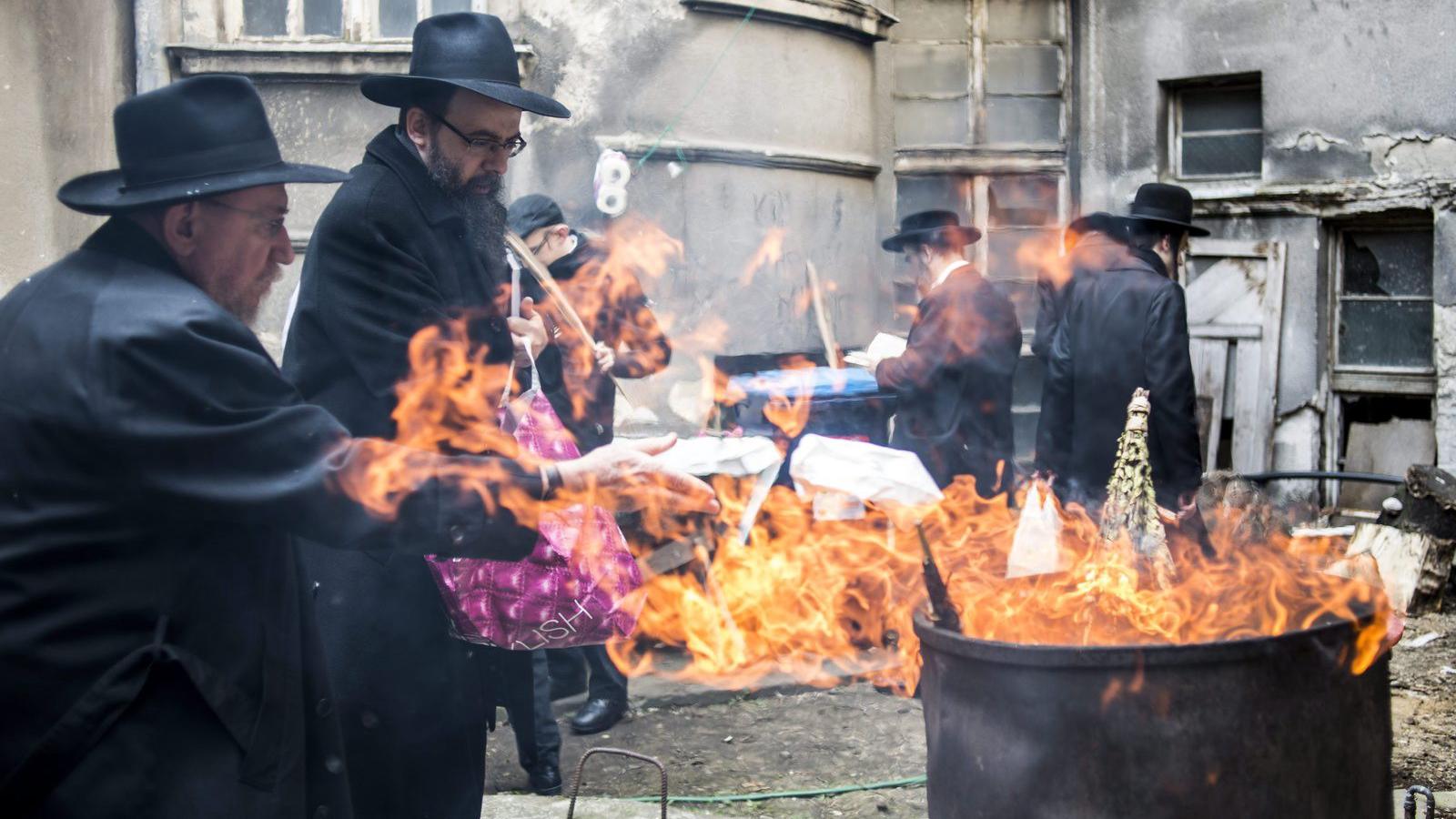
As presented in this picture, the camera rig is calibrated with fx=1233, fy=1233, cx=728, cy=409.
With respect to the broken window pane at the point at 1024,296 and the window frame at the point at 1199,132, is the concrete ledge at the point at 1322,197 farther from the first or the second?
the broken window pane at the point at 1024,296

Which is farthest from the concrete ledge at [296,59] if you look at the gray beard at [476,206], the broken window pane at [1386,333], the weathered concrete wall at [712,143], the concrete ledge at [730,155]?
the broken window pane at [1386,333]

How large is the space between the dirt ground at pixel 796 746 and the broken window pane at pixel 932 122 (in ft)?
19.9

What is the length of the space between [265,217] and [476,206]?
953 mm

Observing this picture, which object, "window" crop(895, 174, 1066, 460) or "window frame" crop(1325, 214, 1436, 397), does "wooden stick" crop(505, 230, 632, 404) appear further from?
"window frame" crop(1325, 214, 1436, 397)

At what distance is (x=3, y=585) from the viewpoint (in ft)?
6.86

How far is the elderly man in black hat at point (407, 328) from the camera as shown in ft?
9.87

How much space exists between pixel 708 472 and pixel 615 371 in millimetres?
696

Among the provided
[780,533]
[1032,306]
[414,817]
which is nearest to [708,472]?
[780,533]

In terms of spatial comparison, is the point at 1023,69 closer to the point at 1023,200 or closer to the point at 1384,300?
the point at 1023,200

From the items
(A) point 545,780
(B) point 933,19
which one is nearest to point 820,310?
(B) point 933,19

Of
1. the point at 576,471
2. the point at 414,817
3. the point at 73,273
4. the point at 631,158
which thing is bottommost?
the point at 414,817

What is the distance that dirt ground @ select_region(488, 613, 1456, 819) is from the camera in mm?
5094

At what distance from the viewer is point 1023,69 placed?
11.2 m

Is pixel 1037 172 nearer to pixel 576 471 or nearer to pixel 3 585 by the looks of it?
pixel 576 471
